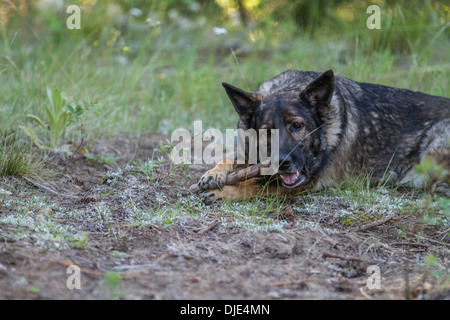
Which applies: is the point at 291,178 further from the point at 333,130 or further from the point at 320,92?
the point at 320,92

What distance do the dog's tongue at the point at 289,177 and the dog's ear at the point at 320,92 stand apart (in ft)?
2.24

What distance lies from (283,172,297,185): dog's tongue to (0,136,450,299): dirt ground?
216mm

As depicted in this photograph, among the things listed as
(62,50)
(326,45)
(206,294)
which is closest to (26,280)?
(206,294)

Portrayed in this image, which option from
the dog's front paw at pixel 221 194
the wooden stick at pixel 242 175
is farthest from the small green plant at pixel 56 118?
the dog's front paw at pixel 221 194

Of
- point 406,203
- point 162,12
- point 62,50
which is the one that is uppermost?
point 162,12

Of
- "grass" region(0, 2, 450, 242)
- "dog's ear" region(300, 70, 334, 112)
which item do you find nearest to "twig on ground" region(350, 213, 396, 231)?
"grass" region(0, 2, 450, 242)

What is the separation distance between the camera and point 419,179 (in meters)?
4.86

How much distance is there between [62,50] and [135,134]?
2.29 metres

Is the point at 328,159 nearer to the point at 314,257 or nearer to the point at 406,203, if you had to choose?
the point at 406,203

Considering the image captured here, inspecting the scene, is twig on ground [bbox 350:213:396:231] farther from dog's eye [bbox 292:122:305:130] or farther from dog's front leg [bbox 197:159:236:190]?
dog's front leg [bbox 197:159:236:190]

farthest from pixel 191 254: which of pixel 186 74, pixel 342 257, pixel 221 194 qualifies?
pixel 186 74

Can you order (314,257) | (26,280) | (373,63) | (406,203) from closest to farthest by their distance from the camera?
(26,280)
(314,257)
(406,203)
(373,63)

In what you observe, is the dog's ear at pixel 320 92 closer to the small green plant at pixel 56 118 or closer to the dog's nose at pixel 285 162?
the dog's nose at pixel 285 162

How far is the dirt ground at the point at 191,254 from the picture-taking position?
252 cm
